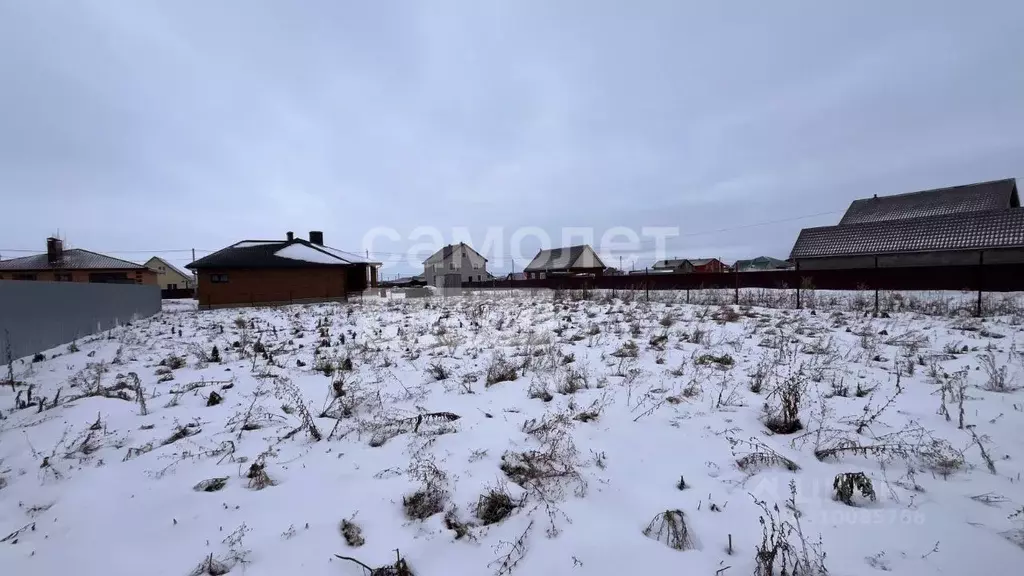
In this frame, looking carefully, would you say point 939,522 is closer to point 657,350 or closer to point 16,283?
point 657,350

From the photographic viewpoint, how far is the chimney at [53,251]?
30.4m

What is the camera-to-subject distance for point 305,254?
21.0m

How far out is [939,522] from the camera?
6.44 feet

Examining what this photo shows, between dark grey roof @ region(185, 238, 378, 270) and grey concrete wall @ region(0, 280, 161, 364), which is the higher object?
dark grey roof @ region(185, 238, 378, 270)

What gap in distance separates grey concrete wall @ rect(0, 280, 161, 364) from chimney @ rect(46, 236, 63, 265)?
2944cm

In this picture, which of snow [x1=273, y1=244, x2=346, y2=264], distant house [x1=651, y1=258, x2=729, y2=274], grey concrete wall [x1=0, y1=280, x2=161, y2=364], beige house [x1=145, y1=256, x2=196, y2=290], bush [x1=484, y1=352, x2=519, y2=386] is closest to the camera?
bush [x1=484, y1=352, x2=519, y2=386]

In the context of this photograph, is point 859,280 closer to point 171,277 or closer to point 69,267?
point 69,267

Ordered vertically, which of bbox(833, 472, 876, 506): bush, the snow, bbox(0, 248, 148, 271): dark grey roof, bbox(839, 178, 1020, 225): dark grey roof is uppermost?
bbox(839, 178, 1020, 225): dark grey roof

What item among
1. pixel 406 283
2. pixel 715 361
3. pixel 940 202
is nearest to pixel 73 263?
pixel 406 283

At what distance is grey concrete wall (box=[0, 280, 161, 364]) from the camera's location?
6723 millimetres

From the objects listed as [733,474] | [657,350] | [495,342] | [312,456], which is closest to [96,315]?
[495,342]

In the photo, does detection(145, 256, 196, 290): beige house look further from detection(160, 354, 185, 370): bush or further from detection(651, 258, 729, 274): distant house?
detection(651, 258, 729, 274): distant house

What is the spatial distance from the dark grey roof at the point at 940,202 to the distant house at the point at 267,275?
110 feet

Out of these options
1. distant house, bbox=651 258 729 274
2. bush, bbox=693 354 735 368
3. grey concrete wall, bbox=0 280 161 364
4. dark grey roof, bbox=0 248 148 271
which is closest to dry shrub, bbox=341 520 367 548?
bush, bbox=693 354 735 368
